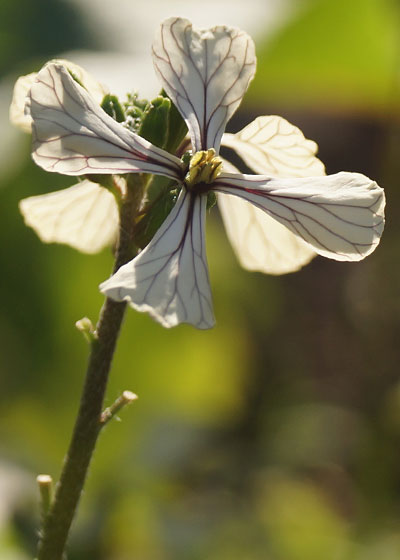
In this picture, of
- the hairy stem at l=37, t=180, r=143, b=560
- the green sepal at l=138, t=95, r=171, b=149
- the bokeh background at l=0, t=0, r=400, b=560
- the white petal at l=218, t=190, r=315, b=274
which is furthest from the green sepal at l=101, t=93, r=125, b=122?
the bokeh background at l=0, t=0, r=400, b=560

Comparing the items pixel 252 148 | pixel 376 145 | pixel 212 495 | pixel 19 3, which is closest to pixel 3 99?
pixel 19 3

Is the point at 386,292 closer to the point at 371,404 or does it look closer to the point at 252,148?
the point at 371,404

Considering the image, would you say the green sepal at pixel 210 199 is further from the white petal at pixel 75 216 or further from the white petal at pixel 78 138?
the white petal at pixel 75 216

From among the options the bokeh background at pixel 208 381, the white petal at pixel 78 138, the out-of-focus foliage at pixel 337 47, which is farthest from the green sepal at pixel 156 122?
the out-of-focus foliage at pixel 337 47

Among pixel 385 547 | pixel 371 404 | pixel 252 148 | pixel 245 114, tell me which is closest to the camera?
pixel 252 148

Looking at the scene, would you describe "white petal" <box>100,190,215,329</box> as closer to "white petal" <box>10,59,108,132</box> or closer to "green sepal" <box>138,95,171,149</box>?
"green sepal" <box>138,95,171,149</box>

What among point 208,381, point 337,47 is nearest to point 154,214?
point 208,381
